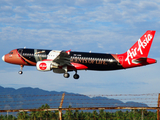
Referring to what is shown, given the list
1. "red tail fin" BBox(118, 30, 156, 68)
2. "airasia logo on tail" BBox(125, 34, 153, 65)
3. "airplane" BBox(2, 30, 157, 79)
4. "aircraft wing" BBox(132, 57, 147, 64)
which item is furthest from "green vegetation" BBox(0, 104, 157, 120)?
"airasia logo on tail" BBox(125, 34, 153, 65)

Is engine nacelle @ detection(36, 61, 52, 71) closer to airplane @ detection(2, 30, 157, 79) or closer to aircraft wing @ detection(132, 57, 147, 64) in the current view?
airplane @ detection(2, 30, 157, 79)

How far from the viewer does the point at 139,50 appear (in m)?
53.9

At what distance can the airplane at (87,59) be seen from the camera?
5341 cm

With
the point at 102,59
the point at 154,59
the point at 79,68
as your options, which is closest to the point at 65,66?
the point at 79,68

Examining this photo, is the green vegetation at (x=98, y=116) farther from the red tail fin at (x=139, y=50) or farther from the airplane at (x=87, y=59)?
the red tail fin at (x=139, y=50)

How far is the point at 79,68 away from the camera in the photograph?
54625 millimetres

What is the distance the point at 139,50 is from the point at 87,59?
1061cm

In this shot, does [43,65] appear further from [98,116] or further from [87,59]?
[98,116]

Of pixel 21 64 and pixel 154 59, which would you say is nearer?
pixel 154 59

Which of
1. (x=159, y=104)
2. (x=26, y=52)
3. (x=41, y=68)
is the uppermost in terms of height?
(x=26, y=52)

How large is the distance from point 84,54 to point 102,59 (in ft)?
12.7

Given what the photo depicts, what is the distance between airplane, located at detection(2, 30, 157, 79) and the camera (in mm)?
53406

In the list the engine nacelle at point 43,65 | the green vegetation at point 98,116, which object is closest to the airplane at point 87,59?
the engine nacelle at point 43,65

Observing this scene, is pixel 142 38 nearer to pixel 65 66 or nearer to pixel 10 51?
pixel 65 66
